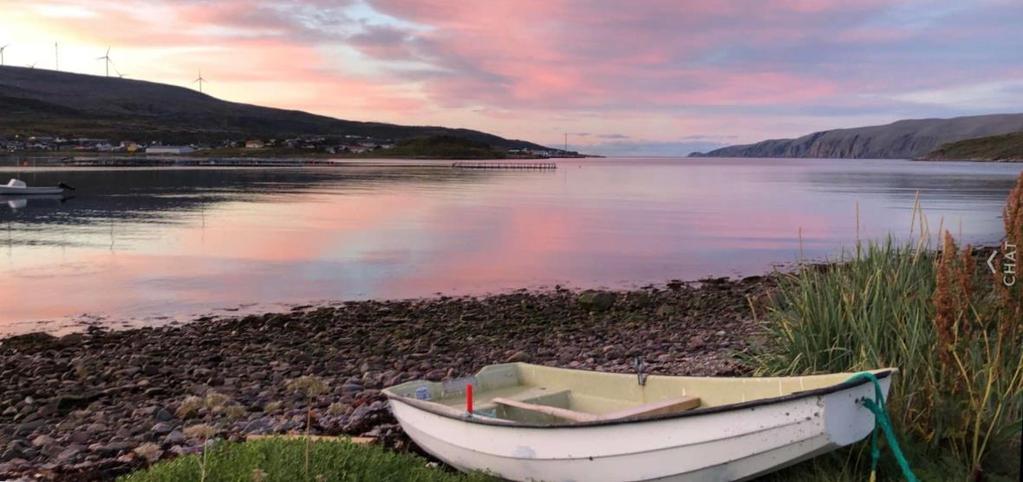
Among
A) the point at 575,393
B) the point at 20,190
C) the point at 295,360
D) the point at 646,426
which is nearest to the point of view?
the point at 646,426

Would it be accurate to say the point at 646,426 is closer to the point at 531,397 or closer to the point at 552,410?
the point at 552,410

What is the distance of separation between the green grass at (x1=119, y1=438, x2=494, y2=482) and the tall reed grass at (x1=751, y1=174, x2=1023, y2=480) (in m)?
3.56

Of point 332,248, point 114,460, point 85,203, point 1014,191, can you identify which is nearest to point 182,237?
point 332,248

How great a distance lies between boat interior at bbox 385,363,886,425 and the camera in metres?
6.89

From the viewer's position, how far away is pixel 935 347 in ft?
23.8

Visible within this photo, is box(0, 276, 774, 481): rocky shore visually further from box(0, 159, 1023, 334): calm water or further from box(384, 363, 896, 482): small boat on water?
box(0, 159, 1023, 334): calm water

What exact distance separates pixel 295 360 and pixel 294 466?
826 cm

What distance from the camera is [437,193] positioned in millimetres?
75188

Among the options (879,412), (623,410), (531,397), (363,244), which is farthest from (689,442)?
(363,244)

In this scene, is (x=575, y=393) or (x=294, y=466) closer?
(x=294, y=466)

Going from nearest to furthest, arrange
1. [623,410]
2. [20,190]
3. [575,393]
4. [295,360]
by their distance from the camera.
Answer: [623,410]
[575,393]
[295,360]
[20,190]

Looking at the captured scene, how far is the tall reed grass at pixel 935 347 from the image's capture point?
6.43 m

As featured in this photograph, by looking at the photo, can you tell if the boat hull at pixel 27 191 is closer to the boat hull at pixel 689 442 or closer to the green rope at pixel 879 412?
the boat hull at pixel 689 442

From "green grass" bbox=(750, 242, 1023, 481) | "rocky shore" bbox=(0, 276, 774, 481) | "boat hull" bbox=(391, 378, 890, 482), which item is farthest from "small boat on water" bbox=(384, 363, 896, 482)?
"rocky shore" bbox=(0, 276, 774, 481)
